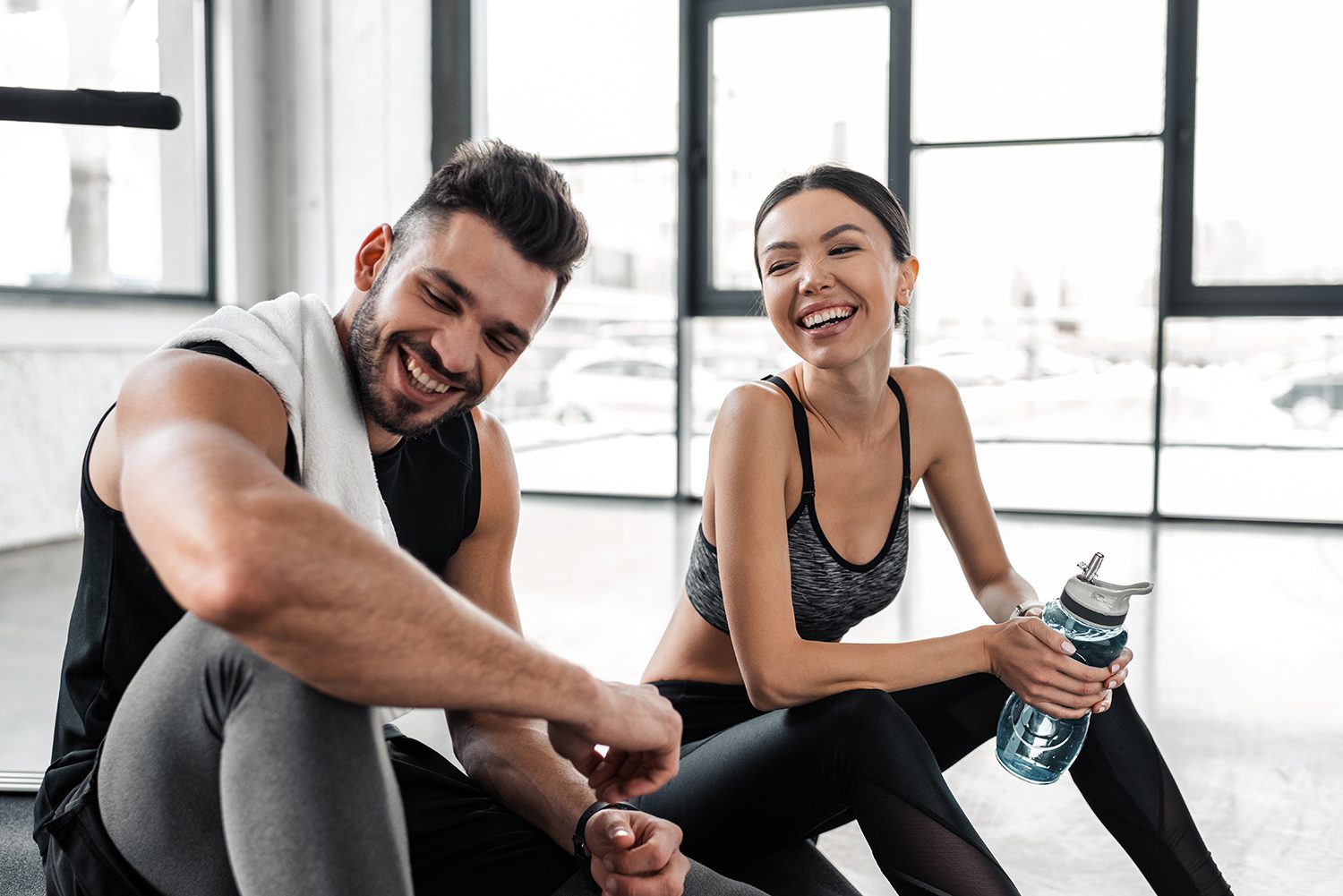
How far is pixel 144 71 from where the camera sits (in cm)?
450

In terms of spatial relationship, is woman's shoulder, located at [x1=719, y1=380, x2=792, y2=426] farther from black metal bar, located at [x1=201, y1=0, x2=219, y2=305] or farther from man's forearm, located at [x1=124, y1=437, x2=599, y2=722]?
black metal bar, located at [x1=201, y1=0, x2=219, y2=305]

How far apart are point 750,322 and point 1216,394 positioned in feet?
6.47

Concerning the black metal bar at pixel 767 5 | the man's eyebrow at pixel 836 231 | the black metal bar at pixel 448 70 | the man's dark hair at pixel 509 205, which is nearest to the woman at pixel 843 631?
the man's eyebrow at pixel 836 231

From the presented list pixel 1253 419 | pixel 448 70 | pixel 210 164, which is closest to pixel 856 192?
pixel 1253 419

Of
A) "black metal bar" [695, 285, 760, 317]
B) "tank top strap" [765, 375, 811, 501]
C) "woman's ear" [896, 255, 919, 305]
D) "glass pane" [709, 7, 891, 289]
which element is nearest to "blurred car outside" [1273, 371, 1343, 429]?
"glass pane" [709, 7, 891, 289]

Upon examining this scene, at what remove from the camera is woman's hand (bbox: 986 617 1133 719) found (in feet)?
3.78

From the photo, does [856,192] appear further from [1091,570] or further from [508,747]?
[508,747]

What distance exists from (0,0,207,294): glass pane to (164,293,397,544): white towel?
11.0 feet

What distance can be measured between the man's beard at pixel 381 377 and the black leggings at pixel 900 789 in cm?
45

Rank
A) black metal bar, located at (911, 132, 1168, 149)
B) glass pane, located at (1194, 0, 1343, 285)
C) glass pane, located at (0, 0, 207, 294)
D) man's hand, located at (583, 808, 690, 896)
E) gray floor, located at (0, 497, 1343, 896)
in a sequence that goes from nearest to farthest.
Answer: man's hand, located at (583, 808, 690, 896) < gray floor, located at (0, 497, 1343, 896) < glass pane, located at (0, 0, 207, 294) < glass pane, located at (1194, 0, 1343, 285) < black metal bar, located at (911, 132, 1168, 149)

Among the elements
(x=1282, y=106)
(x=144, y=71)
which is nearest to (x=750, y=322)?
(x=1282, y=106)

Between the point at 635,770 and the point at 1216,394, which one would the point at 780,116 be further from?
the point at 635,770

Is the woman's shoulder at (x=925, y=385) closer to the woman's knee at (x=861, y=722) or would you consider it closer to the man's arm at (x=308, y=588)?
the woman's knee at (x=861, y=722)

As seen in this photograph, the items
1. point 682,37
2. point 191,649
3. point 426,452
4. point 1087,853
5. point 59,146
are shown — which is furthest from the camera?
point 682,37
